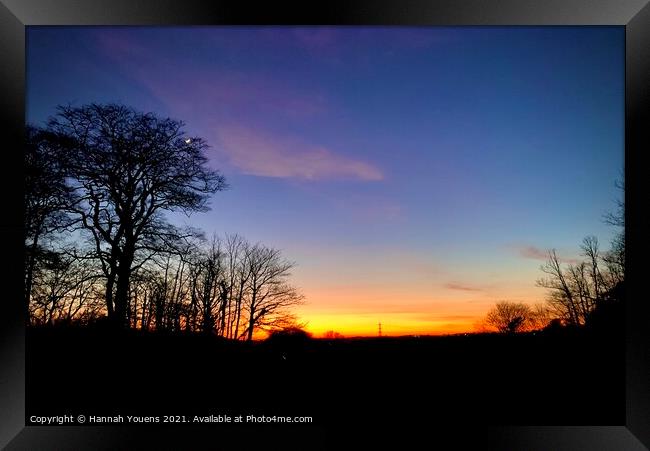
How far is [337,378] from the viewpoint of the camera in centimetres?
416

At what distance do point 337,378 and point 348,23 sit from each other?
119 inches

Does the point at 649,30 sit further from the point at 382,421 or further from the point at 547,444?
the point at 382,421

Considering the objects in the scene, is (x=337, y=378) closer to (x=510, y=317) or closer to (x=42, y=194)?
(x=510, y=317)

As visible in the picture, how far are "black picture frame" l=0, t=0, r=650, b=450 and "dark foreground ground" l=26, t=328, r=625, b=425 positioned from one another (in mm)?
216

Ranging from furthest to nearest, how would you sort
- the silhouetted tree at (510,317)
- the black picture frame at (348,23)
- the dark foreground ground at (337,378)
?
the silhouetted tree at (510,317), the dark foreground ground at (337,378), the black picture frame at (348,23)

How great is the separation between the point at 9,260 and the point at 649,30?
4.31m

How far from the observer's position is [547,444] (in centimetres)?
286

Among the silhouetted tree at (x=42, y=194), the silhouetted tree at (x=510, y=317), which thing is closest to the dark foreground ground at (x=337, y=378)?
the silhouetted tree at (x=510, y=317)

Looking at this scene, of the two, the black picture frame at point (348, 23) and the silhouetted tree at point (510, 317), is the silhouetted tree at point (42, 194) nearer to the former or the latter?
the black picture frame at point (348, 23)

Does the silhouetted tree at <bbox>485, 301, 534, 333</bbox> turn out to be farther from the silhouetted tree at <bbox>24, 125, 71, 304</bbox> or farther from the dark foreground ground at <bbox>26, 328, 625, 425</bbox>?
the silhouetted tree at <bbox>24, 125, 71, 304</bbox>

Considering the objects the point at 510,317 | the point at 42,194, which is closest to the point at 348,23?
the point at 42,194

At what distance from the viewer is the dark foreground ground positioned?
133 inches

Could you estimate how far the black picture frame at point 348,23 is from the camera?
279cm

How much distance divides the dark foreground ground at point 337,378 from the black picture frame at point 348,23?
0.22 meters
